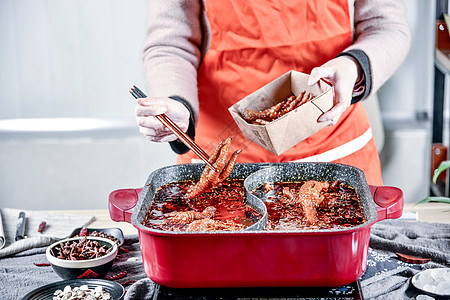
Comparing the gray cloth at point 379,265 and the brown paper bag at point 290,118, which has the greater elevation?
the brown paper bag at point 290,118

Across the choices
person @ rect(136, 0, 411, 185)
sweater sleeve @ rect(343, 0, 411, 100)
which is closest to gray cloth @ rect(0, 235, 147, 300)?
person @ rect(136, 0, 411, 185)

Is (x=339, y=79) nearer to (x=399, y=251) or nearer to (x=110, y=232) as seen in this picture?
(x=399, y=251)

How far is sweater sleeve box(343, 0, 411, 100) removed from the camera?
1.84m

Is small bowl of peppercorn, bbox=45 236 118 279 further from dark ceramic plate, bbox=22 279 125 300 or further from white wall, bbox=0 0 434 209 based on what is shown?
white wall, bbox=0 0 434 209

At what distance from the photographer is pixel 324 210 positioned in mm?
1367

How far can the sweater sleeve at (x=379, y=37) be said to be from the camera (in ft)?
6.03

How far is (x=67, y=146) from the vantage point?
3490 millimetres

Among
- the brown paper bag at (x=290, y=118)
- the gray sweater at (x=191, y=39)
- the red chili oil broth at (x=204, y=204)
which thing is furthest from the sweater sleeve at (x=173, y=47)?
the red chili oil broth at (x=204, y=204)

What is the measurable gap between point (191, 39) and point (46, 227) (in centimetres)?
89

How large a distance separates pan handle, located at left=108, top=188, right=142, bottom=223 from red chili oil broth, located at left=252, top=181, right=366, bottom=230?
352mm

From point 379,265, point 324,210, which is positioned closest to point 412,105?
point 379,265

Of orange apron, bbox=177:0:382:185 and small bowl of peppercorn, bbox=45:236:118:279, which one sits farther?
orange apron, bbox=177:0:382:185

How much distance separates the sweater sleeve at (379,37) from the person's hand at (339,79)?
0.29 ft

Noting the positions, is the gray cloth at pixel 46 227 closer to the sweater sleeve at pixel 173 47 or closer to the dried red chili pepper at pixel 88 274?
the dried red chili pepper at pixel 88 274
